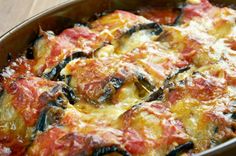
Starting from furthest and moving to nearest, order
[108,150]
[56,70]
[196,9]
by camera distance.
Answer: [196,9] → [56,70] → [108,150]

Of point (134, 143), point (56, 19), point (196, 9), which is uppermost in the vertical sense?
point (56, 19)

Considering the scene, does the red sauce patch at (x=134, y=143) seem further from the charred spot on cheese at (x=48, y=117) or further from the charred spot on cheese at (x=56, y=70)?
the charred spot on cheese at (x=56, y=70)

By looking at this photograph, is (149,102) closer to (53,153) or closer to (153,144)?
(153,144)

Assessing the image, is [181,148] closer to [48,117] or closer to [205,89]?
[205,89]

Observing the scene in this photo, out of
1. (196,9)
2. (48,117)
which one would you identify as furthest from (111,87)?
(196,9)

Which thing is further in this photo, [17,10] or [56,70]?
[17,10]

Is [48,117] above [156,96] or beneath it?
above
